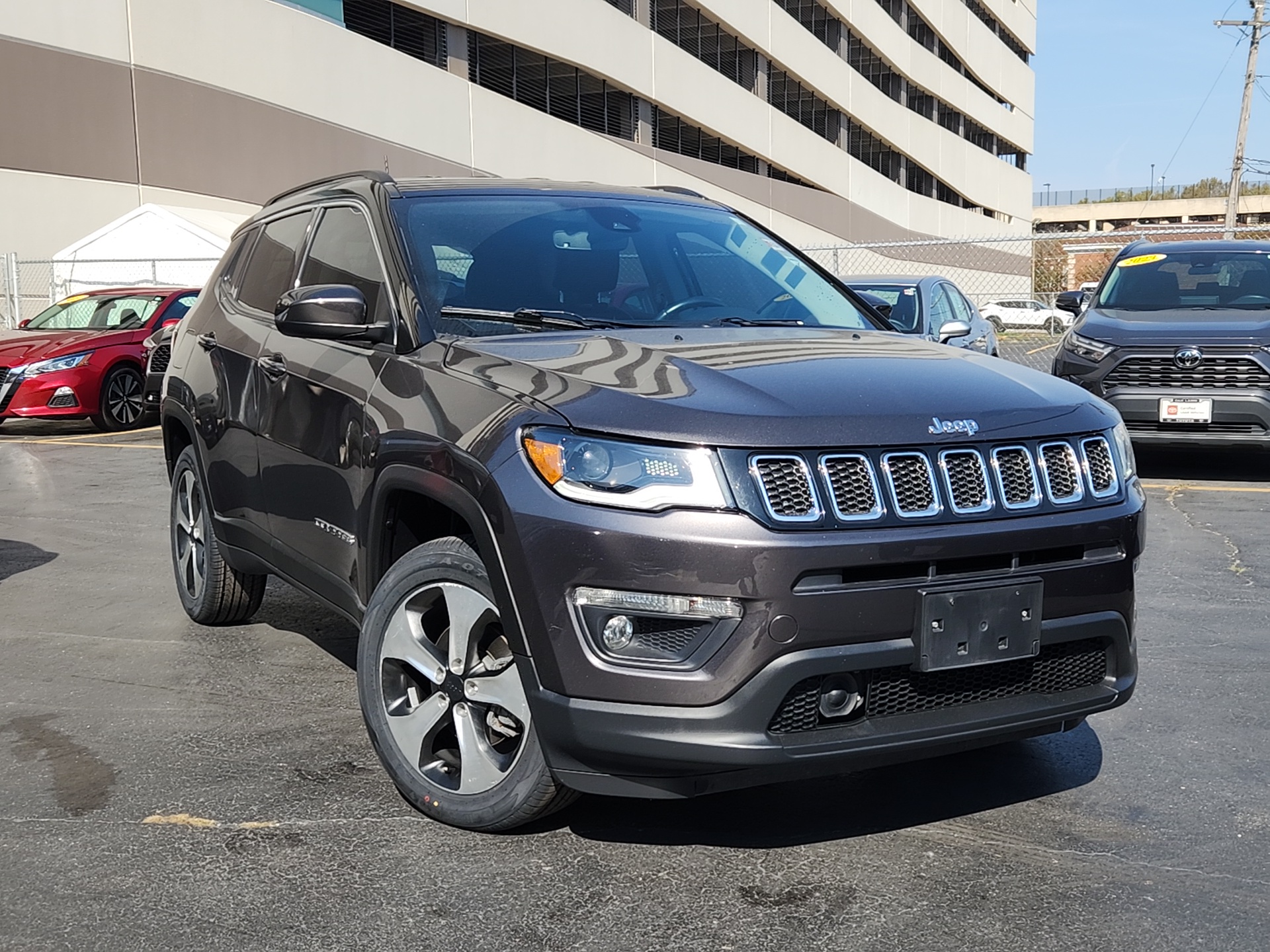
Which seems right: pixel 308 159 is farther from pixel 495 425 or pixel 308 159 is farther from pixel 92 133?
pixel 495 425

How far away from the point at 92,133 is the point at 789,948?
22.2 meters

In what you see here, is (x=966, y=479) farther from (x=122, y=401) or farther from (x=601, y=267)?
(x=122, y=401)

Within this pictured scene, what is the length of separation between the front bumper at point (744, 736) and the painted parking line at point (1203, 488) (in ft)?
23.3

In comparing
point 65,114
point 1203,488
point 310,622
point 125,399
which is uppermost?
point 65,114

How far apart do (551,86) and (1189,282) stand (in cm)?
2369

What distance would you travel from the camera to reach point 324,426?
14.0 feet

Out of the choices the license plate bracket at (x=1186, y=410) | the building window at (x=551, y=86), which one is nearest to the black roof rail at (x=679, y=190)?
the license plate bracket at (x=1186, y=410)

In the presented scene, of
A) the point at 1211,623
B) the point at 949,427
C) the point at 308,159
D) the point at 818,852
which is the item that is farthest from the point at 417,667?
the point at 308,159

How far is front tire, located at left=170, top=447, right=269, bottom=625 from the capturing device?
5672 mm

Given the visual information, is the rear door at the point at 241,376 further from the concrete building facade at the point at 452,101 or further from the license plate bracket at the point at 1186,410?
the concrete building facade at the point at 452,101

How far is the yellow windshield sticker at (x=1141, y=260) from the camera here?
36.8 feet

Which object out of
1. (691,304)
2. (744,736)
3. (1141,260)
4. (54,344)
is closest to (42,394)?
(54,344)

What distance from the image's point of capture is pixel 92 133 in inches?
871

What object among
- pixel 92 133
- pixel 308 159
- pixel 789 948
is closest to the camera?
pixel 789 948
